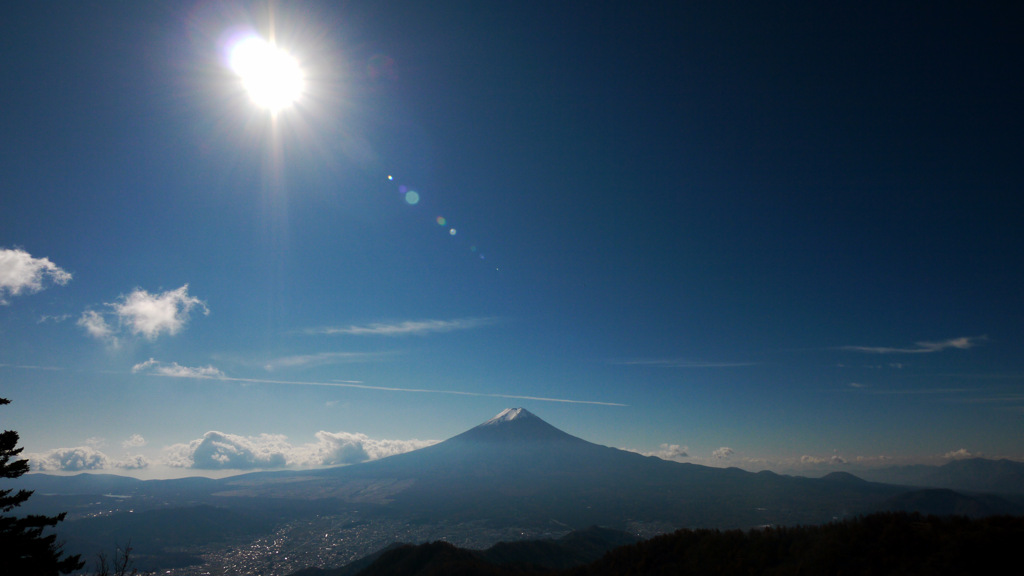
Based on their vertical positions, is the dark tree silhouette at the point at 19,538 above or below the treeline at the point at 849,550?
above

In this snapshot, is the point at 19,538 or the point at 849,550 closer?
the point at 19,538

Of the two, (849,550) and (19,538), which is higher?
(19,538)

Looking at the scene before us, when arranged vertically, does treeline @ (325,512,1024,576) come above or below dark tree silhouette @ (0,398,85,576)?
below

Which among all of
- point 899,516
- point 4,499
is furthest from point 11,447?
point 899,516

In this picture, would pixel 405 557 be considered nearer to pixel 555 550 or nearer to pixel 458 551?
pixel 458 551
